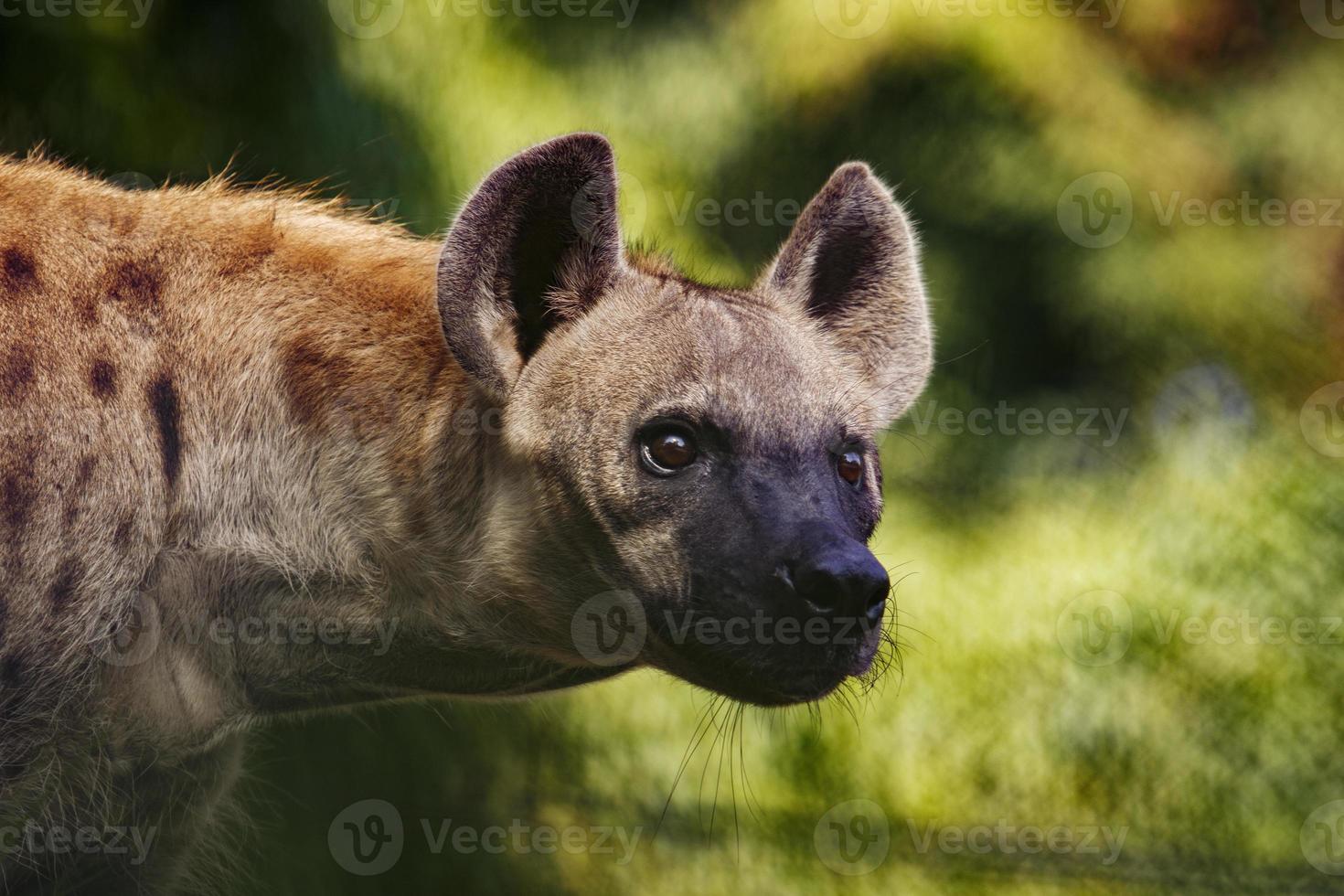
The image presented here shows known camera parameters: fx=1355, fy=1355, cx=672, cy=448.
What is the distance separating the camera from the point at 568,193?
2197 millimetres

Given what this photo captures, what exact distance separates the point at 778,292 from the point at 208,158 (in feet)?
5.90

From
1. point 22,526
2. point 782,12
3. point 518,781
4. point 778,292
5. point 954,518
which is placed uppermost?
point 782,12

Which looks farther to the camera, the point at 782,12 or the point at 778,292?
the point at 782,12

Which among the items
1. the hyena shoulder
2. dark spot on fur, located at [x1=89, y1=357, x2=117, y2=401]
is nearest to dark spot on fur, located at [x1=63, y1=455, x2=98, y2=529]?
the hyena shoulder

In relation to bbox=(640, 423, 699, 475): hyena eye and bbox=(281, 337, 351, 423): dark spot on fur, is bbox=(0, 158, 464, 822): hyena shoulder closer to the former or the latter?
bbox=(281, 337, 351, 423): dark spot on fur

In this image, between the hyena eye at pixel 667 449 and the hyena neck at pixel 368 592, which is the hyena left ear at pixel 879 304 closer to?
the hyena eye at pixel 667 449

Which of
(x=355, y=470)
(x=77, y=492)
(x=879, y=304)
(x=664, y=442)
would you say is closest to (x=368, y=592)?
(x=355, y=470)

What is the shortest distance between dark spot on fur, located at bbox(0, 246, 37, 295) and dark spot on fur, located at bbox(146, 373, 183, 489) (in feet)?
0.86

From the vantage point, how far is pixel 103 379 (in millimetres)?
2174

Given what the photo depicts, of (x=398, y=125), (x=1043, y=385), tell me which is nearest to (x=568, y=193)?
(x=398, y=125)

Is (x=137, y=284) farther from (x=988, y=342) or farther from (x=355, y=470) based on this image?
(x=988, y=342)

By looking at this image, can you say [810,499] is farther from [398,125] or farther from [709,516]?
[398,125]

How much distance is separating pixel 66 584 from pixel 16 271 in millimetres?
541

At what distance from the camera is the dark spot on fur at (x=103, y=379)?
2160 mm
